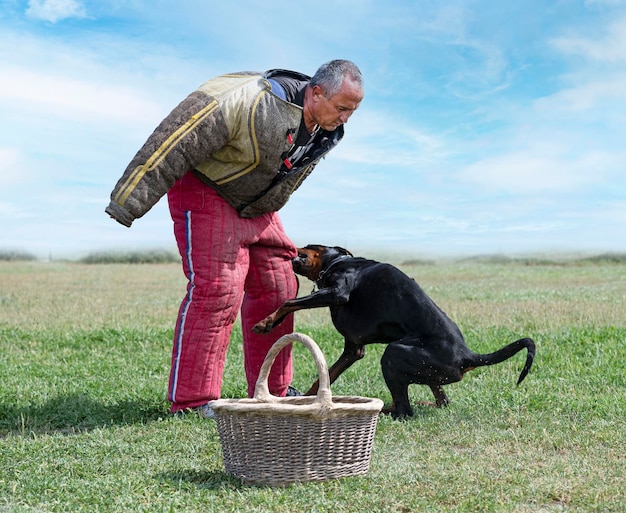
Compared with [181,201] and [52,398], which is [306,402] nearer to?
[181,201]

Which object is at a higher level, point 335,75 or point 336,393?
point 335,75

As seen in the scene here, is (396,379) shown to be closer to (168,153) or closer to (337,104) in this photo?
(337,104)

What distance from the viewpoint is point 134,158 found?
17.3ft

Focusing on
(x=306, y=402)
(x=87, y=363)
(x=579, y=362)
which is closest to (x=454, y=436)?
(x=306, y=402)

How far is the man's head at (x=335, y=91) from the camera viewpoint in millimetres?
5137

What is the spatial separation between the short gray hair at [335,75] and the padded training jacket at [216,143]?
26 centimetres

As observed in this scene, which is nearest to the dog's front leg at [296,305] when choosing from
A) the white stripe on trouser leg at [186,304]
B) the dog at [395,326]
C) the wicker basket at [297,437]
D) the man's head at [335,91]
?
the dog at [395,326]

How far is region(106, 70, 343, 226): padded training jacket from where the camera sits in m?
5.18

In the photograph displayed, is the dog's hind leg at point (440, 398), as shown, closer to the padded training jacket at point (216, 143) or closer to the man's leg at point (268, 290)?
the man's leg at point (268, 290)

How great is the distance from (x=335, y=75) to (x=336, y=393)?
8.92ft

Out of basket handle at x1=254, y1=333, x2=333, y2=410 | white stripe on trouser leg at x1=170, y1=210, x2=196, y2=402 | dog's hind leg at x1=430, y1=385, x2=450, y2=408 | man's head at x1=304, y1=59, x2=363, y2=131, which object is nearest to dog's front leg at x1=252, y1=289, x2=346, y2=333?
white stripe on trouser leg at x1=170, y1=210, x2=196, y2=402

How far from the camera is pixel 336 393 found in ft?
21.7

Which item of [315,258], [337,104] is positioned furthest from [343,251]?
[337,104]

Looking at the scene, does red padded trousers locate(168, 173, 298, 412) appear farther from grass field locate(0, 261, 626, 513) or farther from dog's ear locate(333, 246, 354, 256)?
dog's ear locate(333, 246, 354, 256)
